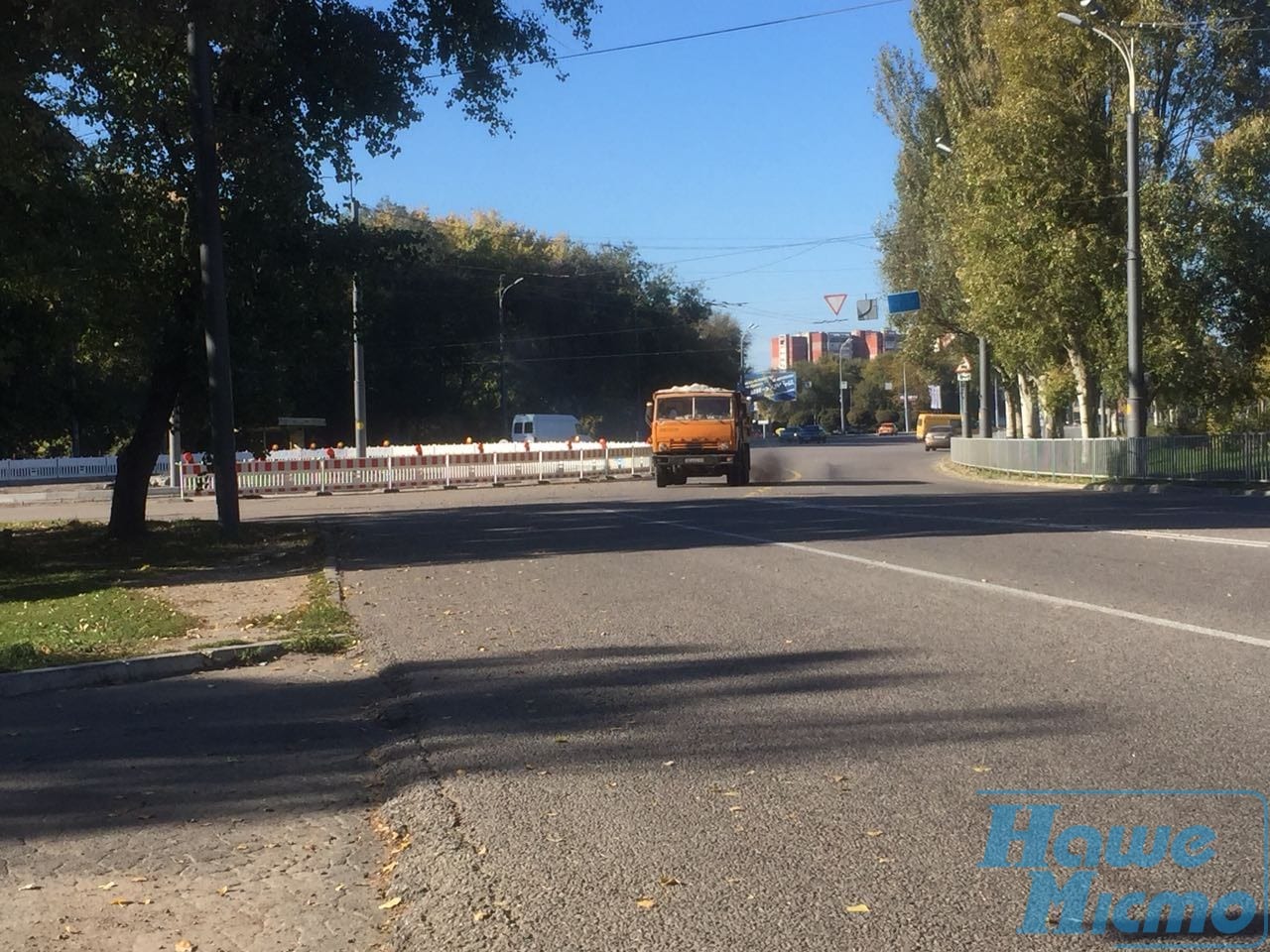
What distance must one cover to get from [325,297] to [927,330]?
2842 cm

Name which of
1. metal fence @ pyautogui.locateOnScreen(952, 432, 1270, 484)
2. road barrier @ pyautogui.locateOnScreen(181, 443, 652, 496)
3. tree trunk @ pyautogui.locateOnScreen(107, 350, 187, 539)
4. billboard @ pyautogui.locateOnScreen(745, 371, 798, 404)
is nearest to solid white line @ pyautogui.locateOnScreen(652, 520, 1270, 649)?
tree trunk @ pyautogui.locateOnScreen(107, 350, 187, 539)

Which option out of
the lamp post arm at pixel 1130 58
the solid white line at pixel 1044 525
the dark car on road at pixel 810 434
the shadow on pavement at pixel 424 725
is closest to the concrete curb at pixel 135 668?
the shadow on pavement at pixel 424 725

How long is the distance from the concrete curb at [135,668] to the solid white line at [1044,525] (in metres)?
11.1

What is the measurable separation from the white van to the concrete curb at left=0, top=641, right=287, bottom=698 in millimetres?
47311

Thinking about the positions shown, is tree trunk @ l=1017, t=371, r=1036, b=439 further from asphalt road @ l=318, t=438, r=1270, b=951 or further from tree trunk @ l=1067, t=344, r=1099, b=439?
asphalt road @ l=318, t=438, r=1270, b=951

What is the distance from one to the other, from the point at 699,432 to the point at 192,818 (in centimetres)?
2863

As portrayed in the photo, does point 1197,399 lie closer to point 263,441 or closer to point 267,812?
point 263,441

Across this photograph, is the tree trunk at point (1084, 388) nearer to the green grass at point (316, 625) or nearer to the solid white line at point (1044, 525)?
the solid white line at point (1044, 525)

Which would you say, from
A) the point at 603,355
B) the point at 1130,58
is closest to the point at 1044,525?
the point at 1130,58

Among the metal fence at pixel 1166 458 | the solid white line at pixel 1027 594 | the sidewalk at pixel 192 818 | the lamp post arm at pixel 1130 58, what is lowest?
the sidewalk at pixel 192 818

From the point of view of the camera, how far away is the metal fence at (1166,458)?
1161 inches

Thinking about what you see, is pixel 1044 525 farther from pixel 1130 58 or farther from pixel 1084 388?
pixel 1084 388

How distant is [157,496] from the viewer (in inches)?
1561

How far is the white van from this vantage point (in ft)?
192
